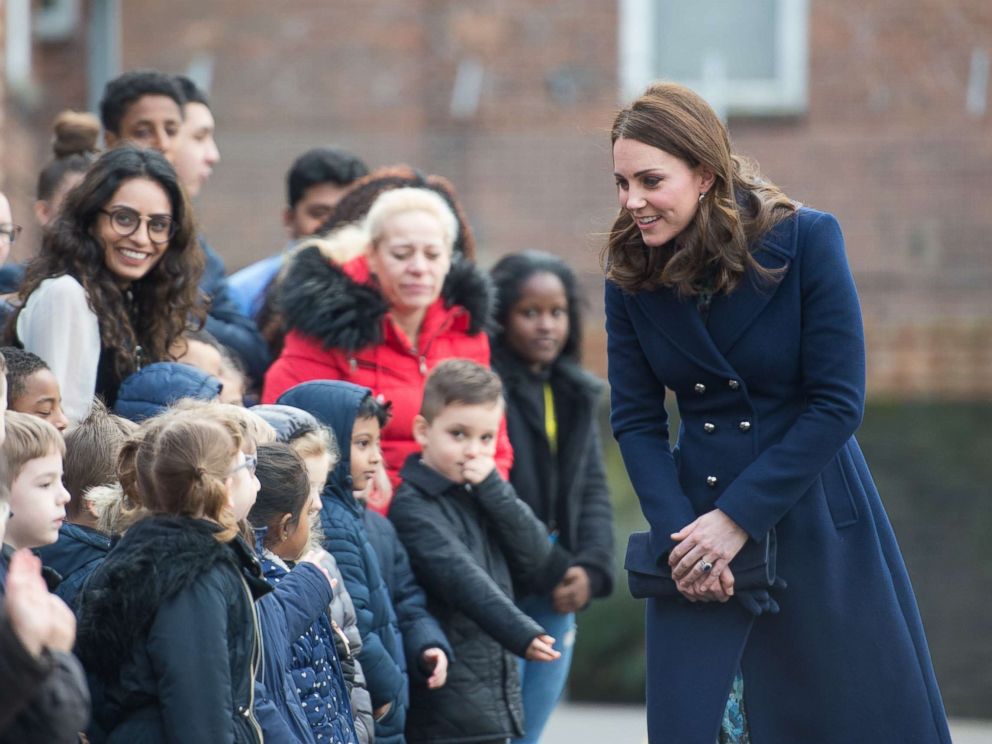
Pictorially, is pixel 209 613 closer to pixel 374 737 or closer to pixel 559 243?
pixel 374 737

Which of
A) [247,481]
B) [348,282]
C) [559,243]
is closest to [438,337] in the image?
[348,282]

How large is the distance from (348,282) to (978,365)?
5491mm

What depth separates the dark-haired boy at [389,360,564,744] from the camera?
4.89m

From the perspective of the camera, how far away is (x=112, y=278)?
189 inches

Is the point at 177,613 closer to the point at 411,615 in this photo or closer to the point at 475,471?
→ the point at 411,615

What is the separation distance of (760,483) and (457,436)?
146cm

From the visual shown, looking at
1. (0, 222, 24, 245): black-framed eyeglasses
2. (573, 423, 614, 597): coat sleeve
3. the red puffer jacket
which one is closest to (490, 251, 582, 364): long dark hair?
(573, 423, 614, 597): coat sleeve

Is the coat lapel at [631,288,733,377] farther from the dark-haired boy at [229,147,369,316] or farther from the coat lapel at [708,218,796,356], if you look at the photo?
the dark-haired boy at [229,147,369,316]

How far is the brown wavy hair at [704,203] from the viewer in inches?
151

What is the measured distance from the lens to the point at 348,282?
17.6 ft

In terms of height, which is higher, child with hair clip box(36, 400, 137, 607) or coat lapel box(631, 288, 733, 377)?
coat lapel box(631, 288, 733, 377)

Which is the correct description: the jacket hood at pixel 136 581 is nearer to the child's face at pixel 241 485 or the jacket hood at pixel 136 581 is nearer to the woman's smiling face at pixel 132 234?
the child's face at pixel 241 485

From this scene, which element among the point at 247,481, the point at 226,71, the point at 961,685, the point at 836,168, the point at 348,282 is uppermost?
the point at 226,71

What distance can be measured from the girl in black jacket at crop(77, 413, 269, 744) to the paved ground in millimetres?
4561
